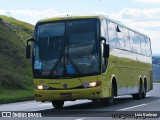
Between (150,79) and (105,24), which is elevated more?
(105,24)

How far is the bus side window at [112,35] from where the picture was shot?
25.2 metres

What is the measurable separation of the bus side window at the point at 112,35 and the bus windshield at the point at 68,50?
2.06 metres

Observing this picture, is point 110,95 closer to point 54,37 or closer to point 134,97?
point 54,37

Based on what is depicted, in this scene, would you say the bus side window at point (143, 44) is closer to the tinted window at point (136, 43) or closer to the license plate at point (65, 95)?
the tinted window at point (136, 43)

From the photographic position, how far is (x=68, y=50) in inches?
906

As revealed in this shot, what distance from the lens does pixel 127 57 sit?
29266 millimetres

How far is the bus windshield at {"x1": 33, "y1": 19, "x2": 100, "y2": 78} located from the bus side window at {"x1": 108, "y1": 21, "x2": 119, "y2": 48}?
2058 millimetres

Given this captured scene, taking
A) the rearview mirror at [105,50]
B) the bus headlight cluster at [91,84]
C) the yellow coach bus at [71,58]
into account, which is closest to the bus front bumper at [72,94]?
the yellow coach bus at [71,58]

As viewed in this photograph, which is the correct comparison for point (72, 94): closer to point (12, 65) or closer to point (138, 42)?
point (138, 42)

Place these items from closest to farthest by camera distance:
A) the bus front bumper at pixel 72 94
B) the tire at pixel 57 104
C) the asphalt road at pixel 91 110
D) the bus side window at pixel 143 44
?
the asphalt road at pixel 91 110
the bus front bumper at pixel 72 94
the tire at pixel 57 104
the bus side window at pixel 143 44

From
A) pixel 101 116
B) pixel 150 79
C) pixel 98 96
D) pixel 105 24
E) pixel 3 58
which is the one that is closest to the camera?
pixel 101 116

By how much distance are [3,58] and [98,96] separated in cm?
4146

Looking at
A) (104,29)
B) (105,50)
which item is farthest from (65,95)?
(104,29)

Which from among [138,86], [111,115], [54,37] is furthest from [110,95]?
[138,86]
